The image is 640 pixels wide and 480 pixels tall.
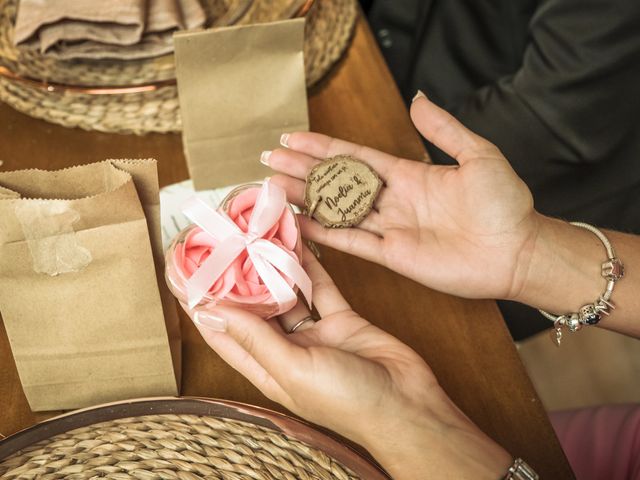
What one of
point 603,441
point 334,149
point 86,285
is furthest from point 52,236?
point 603,441

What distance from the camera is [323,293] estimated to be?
865 millimetres

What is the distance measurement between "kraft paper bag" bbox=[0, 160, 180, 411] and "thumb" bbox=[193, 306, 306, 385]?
76 millimetres

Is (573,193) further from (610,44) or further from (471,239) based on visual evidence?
(471,239)

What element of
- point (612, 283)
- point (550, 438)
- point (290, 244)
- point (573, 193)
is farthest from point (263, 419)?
point (573, 193)

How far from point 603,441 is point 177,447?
2.51 ft

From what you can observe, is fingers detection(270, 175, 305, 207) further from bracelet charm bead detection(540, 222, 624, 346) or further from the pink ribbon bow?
bracelet charm bead detection(540, 222, 624, 346)

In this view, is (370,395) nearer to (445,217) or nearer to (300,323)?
(300,323)

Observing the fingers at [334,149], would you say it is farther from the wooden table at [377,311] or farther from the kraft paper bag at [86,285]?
the kraft paper bag at [86,285]

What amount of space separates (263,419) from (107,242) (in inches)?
10.3

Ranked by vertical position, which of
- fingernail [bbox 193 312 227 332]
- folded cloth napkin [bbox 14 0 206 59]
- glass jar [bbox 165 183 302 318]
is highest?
folded cloth napkin [bbox 14 0 206 59]

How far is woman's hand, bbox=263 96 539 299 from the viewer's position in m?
0.91

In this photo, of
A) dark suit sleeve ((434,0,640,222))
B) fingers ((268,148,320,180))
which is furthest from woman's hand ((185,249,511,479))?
dark suit sleeve ((434,0,640,222))

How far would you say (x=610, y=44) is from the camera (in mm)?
1137

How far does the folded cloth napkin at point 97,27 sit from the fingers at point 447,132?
41cm
